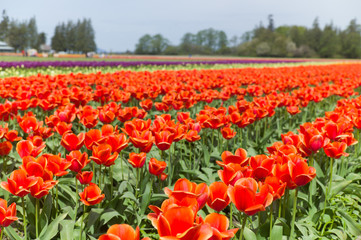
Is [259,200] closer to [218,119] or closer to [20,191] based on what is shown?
[20,191]

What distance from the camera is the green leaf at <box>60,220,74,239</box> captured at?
7.01 ft

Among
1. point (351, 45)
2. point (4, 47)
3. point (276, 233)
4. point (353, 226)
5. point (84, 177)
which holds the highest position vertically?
point (4, 47)

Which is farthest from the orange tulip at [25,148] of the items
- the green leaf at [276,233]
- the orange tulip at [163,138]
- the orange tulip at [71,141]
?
the green leaf at [276,233]

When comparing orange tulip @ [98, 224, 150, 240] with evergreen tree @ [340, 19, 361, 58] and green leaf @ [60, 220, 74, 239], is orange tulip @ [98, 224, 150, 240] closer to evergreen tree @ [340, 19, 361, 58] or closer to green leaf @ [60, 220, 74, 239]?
green leaf @ [60, 220, 74, 239]

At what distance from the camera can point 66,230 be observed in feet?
7.12

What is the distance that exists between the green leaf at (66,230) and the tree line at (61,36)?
102118 mm

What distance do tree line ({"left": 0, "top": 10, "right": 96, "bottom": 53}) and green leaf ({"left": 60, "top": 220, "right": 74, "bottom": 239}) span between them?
102 metres

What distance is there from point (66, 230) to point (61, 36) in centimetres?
11163

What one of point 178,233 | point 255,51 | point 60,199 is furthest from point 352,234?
point 255,51

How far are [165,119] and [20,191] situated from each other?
1.65 m

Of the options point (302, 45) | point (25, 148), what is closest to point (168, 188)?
point (25, 148)

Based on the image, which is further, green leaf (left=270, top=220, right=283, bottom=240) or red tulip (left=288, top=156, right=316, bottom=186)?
green leaf (left=270, top=220, right=283, bottom=240)

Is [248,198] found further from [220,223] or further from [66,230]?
[66,230]

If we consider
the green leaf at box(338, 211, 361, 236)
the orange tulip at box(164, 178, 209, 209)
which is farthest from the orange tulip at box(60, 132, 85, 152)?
the green leaf at box(338, 211, 361, 236)
